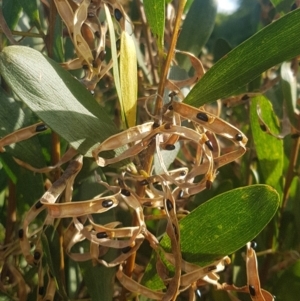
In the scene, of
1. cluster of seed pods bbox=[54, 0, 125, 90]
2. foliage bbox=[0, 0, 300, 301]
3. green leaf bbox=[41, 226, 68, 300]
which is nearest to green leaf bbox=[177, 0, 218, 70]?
foliage bbox=[0, 0, 300, 301]

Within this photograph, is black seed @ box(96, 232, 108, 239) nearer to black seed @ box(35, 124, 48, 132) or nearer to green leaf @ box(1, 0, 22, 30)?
black seed @ box(35, 124, 48, 132)

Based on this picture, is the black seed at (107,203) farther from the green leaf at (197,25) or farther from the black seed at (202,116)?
the green leaf at (197,25)

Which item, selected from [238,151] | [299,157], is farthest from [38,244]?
[299,157]

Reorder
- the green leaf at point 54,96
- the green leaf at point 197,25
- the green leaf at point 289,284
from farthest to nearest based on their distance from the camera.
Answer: the green leaf at point 197,25, the green leaf at point 289,284, the green leaf at point 54,96

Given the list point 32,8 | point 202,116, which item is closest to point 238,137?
point 202,116

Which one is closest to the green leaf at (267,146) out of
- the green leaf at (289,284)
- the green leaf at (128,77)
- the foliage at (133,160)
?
the foliage at (133,160)

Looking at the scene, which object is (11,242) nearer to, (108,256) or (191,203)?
(108,256)
